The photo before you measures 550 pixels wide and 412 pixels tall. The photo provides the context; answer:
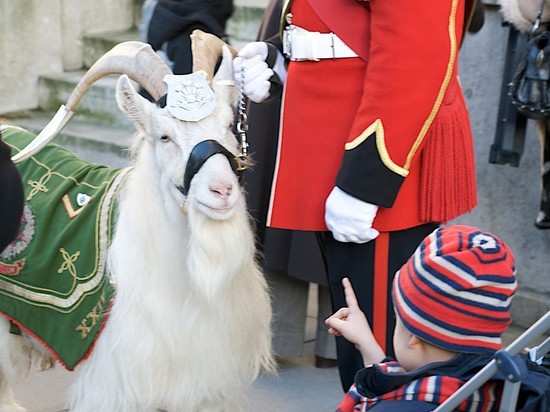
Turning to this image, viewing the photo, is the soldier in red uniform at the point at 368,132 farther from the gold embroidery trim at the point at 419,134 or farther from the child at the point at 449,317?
the child at the point at 449,317

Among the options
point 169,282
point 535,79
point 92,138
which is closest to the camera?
point 169,282

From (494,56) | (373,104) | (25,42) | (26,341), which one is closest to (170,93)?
(373,104)

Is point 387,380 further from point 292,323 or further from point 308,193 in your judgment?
point 292,323

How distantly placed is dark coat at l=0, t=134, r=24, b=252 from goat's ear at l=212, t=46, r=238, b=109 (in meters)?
0.90

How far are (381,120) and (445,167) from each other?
316mm

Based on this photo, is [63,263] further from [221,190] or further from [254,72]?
[254,72]

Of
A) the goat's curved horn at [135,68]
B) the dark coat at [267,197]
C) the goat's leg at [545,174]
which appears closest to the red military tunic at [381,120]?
the goat's curved horn at [135,68]

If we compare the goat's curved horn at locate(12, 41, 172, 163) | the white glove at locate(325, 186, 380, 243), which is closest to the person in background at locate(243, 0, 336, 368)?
the goat's curved horn at locate(12, 41, 172, 163)

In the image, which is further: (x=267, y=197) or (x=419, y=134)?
(x=267, y=197)

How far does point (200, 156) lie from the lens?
9.25 feet

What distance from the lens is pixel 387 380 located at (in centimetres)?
211

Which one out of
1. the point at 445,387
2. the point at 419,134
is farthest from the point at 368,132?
the point at 445,387

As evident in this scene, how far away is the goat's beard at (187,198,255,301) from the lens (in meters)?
2.84

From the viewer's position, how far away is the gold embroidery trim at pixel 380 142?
2.71 meters
